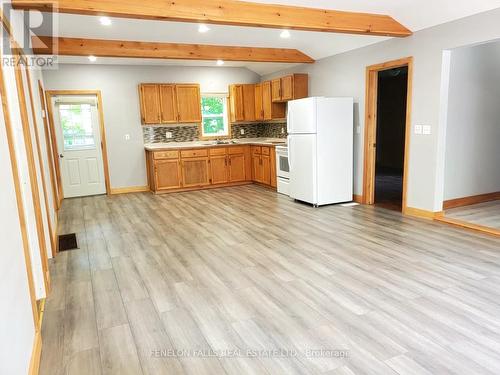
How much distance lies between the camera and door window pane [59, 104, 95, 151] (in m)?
6.92

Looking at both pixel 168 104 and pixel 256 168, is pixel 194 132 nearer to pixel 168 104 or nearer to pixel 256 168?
pixel 168 104

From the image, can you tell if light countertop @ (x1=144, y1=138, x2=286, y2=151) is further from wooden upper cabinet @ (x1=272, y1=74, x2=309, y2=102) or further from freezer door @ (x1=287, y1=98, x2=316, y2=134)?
freezer door @ (x1=287, y1=98, x2=316, y2=134)

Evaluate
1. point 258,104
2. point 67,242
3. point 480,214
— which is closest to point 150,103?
point 258,104

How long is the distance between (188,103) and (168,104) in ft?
1.42

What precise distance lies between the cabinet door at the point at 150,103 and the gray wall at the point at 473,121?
17.6ft

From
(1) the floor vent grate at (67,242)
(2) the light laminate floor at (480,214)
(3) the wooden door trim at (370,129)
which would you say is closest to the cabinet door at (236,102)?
(3) the wooden door trim at (370,129)

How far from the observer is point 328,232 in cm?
427

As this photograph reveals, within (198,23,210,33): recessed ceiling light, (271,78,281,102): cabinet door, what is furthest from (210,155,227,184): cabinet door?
(198,23,210,33): recessed ceiling light

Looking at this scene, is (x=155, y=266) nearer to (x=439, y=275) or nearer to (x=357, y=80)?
(x=439, y=275)

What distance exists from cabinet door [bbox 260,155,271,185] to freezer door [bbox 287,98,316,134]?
1.37 m

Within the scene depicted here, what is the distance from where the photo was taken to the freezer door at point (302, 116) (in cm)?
536

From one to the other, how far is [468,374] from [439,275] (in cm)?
127

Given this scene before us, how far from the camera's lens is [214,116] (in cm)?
819

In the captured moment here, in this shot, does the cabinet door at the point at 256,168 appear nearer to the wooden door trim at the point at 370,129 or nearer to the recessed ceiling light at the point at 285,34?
the wooden door trim at the point at 370,129
